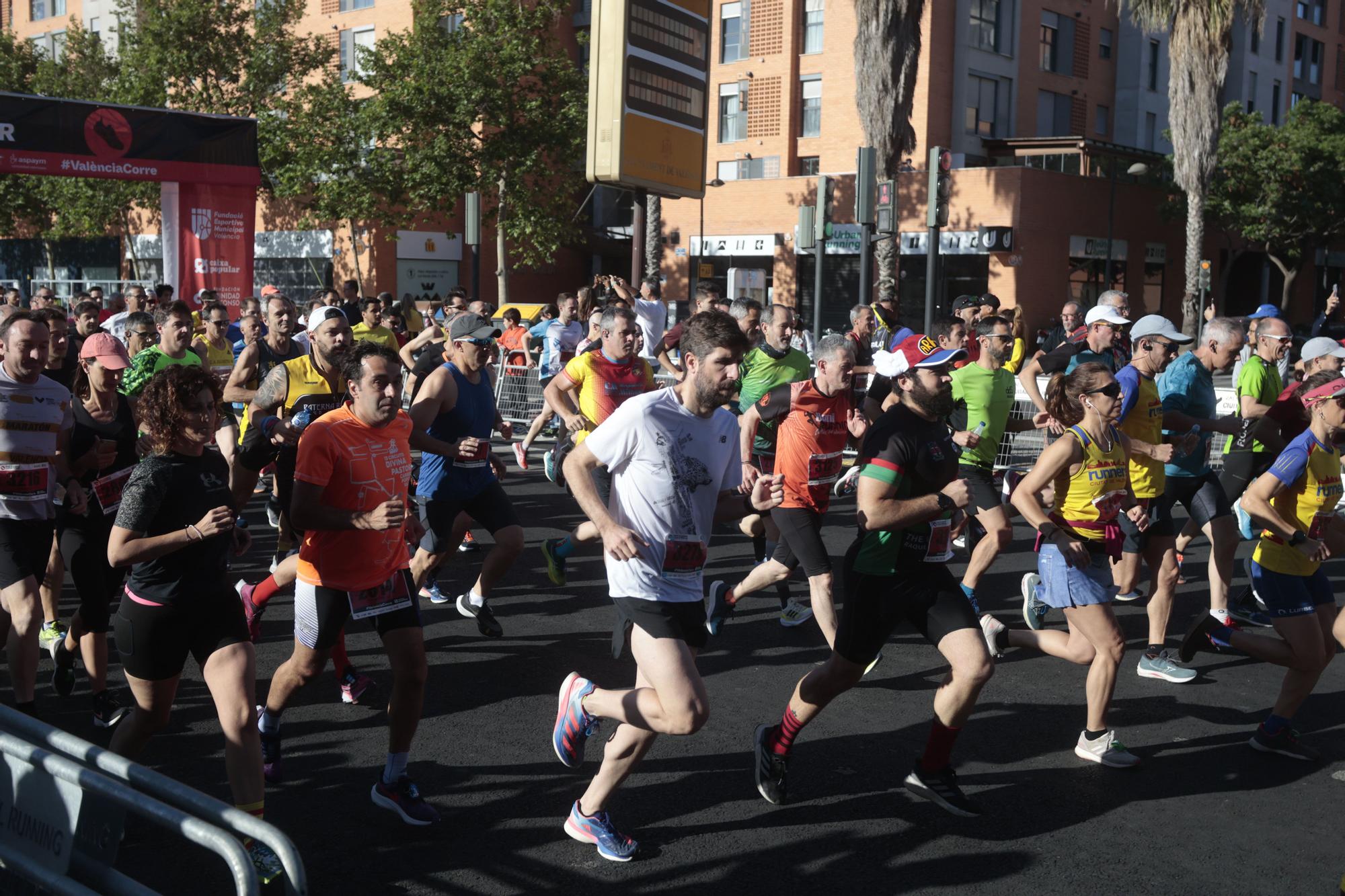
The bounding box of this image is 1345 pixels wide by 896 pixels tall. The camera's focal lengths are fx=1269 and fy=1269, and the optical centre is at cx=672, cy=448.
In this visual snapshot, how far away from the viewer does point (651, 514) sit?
452 cm

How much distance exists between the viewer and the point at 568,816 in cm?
479

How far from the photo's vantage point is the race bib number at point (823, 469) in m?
7.30

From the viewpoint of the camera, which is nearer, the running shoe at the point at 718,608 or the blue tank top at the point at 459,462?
the blue tank top at the point at 459,462

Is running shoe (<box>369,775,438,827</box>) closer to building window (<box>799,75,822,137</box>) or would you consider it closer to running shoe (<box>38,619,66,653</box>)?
running shoe (<box>38,619,66,653</box>)

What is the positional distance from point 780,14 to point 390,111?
1347 cm

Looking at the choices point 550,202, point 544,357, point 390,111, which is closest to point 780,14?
point 550,202

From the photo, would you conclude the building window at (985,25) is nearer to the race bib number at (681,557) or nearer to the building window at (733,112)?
the building window at (733,112)

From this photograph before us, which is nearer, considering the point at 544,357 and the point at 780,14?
the point at 544,357

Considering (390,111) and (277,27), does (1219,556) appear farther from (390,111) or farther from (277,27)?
(277,27)

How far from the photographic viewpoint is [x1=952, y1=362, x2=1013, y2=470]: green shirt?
328 inches

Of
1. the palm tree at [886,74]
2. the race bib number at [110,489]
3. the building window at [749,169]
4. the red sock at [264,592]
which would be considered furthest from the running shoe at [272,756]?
the building window at [749,169]

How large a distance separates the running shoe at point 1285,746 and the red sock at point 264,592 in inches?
188

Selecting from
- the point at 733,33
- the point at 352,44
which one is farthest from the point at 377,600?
the point at 352,44

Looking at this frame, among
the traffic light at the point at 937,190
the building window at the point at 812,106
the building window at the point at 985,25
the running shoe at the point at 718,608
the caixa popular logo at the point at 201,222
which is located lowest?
the running shoe at the point at 718,608
